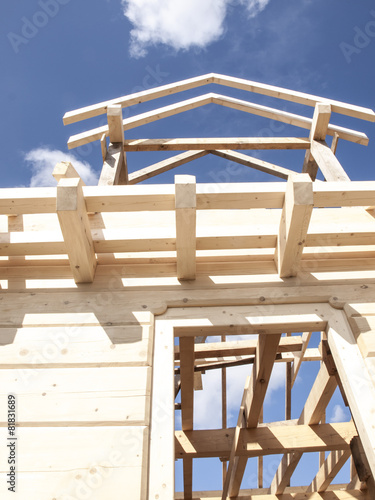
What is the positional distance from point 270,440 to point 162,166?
13.3ft

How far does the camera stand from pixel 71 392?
2203 millimetres

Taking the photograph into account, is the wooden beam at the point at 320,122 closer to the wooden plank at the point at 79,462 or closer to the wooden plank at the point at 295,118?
the wooden plank at the point at 295,118

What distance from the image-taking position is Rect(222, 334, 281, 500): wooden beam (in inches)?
166

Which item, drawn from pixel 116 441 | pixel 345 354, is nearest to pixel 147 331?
pixel 116 441

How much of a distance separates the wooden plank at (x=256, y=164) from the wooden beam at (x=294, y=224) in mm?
3181

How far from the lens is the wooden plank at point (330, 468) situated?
613 centimetres

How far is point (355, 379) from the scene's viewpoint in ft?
7.39

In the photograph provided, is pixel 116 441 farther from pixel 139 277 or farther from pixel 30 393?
pixel 139 277

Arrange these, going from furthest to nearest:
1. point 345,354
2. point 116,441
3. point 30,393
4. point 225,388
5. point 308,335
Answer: point 225,388 → point 308,335 → point 345,354 → point 30,393 → point 116,441

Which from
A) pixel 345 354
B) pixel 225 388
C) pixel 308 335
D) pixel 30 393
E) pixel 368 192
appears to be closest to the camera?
pixel 30 393

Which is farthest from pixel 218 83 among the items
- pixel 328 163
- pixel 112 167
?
pixel 112 167

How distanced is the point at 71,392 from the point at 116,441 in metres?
0.39

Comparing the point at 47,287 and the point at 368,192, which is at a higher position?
the point at 368,192

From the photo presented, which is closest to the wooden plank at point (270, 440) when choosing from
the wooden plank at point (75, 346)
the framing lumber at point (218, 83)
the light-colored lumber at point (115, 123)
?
the wooden plank at point (75, 346)
